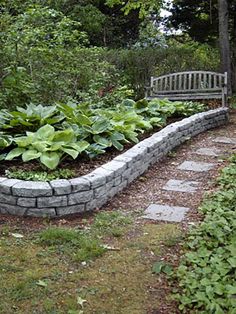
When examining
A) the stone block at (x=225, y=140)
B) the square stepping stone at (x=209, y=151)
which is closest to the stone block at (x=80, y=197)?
the square stepping stone at (x=209, y=151)

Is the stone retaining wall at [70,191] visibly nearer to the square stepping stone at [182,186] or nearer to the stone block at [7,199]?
the stone block at [7,199]

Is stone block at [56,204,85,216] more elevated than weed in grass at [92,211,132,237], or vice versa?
stone block at [56,204,85,216]

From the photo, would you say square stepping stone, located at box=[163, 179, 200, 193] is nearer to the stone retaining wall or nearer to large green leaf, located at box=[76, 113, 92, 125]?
the stone retaining wall

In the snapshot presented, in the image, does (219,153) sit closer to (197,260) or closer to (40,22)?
(197,260)

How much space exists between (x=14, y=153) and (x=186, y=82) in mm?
5255

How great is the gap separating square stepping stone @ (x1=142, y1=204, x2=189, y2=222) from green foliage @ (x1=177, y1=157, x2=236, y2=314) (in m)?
0.18

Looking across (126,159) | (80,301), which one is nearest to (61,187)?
(126,159)

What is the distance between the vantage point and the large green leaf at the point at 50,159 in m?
3.71

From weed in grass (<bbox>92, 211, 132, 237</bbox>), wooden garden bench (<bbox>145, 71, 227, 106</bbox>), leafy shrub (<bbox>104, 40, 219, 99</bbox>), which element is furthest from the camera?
leafy shrub (<bbox>104, 40, 219, 99</bbox>)

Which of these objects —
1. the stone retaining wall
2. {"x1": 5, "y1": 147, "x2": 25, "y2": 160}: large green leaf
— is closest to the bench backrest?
the stone retaining wall

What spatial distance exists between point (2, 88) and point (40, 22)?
1566 millimetres

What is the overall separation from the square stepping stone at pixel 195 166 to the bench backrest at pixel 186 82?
3286mm

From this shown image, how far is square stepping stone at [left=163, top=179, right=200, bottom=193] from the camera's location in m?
4.06

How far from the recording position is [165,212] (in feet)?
11.6
